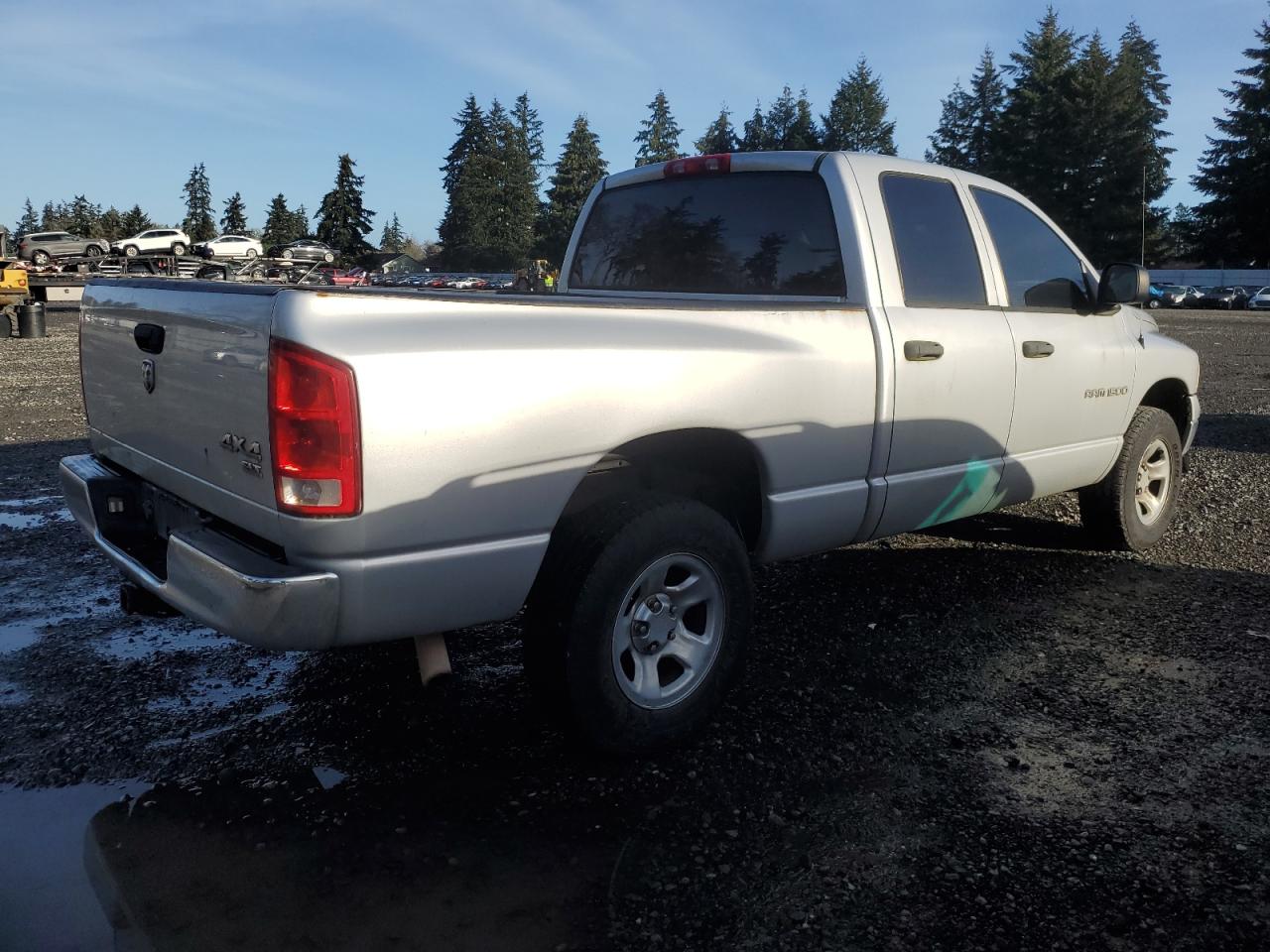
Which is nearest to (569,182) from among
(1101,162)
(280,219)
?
(280,219)

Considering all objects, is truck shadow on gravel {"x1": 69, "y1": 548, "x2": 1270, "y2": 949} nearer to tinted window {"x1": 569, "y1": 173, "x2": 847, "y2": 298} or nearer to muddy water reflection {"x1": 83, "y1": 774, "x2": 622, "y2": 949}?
muddy water reflection {"x1": 83, "y1": 774, "x2": 622, "y2": 949}

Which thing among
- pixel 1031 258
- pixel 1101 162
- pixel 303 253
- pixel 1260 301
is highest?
pixel 1101 162

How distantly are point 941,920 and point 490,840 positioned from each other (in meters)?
1.18

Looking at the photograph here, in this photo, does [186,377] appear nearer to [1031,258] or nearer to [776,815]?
[776,815]

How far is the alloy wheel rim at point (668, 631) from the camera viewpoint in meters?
3.25

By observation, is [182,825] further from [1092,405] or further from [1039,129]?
[1039,129]

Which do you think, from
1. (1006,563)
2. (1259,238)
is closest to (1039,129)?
(1259,238)

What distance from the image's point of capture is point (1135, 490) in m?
5.63

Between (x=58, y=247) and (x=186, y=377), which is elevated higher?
(x=58, y=247)

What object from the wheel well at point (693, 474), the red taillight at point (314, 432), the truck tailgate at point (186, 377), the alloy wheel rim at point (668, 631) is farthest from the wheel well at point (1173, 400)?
the truck tailgate at point (186, 377)

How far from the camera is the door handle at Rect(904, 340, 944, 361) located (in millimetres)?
3988

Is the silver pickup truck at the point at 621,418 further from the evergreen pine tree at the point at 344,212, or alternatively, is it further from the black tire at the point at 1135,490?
the evergreen pine tree at the point at 344,212

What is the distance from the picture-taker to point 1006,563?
5.66 meters

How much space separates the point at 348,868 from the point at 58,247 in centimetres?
4692
